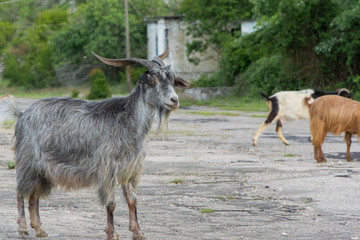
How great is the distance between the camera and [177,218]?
8.20 metres

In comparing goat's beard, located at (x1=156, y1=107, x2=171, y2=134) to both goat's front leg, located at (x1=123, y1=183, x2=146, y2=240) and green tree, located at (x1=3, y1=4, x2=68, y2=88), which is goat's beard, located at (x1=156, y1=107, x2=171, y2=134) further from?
green tree, located at (x1=3, y1=4, x2=68, y2=88)

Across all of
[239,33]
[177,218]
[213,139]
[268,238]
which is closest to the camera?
[268,238]

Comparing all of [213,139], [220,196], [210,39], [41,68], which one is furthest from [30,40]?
[220,196]

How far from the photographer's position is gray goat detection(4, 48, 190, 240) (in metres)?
7.04

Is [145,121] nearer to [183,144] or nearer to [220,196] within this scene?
[220,196]

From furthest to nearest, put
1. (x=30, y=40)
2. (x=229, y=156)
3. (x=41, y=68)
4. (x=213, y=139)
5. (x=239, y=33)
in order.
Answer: (x=30, y=40) < (x=41, y=68) < (x=239, y=33) < (x=213, y=139) < (x=229, y=156)

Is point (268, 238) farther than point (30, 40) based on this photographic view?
No

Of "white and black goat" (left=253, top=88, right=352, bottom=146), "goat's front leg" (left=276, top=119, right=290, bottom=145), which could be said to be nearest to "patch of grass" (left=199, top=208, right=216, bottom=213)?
"goat's front leg" (left=276, top=119, right=290, bottom=145)

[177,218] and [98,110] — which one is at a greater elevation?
[98,110]

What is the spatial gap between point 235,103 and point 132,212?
95.3 feet

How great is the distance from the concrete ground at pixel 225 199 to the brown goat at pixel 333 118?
1.67 ft

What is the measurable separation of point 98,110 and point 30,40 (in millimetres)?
64781

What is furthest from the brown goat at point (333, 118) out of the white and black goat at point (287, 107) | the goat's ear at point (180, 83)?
the goat's ear at point (180, 83)

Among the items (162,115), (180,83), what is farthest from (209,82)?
(162,115)
